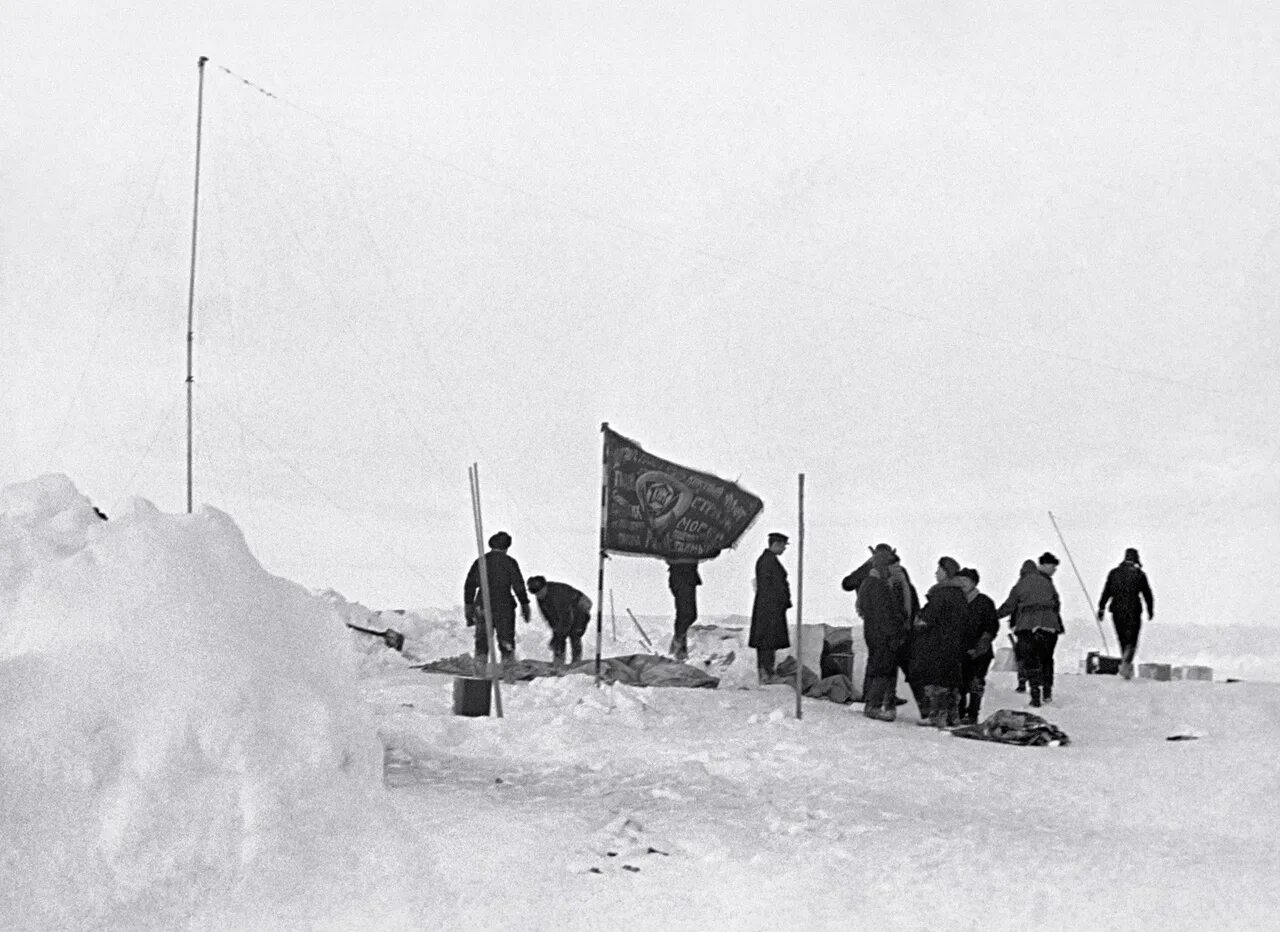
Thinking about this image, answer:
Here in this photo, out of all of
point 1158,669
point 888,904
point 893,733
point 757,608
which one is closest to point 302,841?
point 888,904

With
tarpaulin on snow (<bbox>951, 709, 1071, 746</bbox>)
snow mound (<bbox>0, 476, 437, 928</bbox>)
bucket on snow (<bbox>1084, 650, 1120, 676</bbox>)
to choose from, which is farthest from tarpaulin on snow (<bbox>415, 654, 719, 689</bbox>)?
bucket on snow (<bbox>1084, 650, 1120, 676</bbox>)

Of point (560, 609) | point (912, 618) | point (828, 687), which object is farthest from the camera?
point (560, 609)

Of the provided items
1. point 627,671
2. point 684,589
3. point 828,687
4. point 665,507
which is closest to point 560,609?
point 684,589

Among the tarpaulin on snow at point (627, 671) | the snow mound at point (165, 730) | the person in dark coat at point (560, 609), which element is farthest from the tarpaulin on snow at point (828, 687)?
the snow mound at point (165, 730)

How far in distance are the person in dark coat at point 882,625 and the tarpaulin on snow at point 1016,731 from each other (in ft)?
3.35

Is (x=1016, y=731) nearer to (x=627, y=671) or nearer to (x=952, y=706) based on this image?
(x=952, y=706)

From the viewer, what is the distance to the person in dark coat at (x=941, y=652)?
13.3 meters

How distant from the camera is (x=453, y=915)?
5.68 m

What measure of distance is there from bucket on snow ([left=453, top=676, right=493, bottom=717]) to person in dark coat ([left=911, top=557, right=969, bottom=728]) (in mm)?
4272

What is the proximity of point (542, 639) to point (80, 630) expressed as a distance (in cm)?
1941

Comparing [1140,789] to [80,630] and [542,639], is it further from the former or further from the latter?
[542,639]

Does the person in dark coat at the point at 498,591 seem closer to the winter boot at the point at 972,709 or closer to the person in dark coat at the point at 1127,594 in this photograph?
the winter boot at the point at 972,709

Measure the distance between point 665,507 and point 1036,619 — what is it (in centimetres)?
418

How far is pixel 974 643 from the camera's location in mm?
13516
